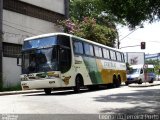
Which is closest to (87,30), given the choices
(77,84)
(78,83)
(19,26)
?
(19,26)

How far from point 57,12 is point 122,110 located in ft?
90.0

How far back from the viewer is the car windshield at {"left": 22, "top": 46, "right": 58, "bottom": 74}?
2098cm

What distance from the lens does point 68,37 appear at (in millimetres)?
22281

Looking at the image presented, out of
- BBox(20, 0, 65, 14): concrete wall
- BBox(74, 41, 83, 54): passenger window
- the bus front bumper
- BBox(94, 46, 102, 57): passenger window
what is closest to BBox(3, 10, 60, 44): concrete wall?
BBox(20, 0, 65, 14): concrete wall

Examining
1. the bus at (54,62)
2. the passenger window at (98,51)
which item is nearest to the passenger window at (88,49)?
the bus at (54,62)

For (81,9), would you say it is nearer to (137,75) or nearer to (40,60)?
(137,75)

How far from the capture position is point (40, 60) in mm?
21312

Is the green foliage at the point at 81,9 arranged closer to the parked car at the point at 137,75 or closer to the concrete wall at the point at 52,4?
the parked car at the point at 137,75

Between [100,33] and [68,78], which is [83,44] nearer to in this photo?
[68,78]

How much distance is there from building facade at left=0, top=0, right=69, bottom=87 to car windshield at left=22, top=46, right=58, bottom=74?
8844mm

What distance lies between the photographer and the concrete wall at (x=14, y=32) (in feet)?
103

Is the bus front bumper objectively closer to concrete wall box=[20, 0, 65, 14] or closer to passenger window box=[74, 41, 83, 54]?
passenger window box=[74, 41, 83, 54]

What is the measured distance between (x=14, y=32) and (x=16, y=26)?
2.17 feet

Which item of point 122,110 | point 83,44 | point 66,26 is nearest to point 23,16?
point 66,26
